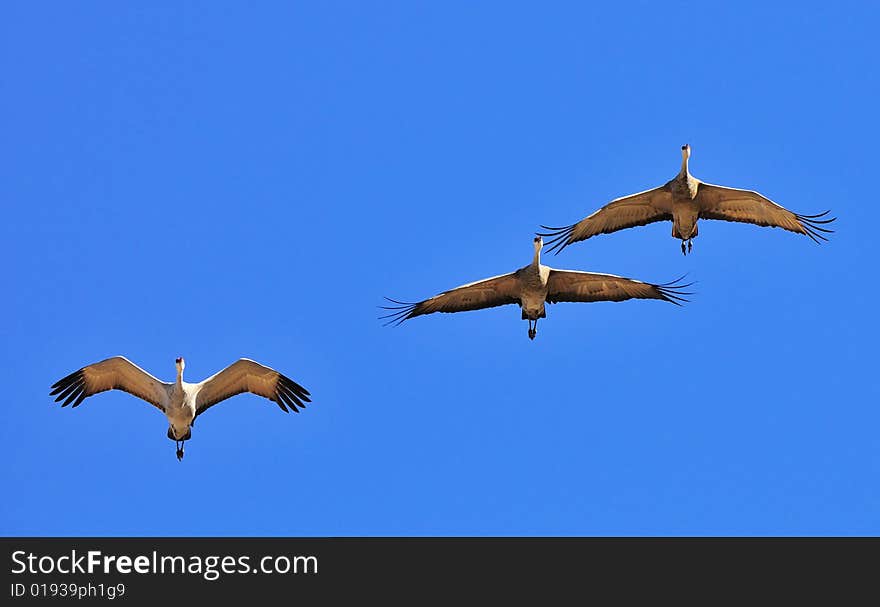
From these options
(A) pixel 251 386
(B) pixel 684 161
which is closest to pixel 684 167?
(B) pixel 684 161

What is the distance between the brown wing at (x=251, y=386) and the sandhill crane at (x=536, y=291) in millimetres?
2256

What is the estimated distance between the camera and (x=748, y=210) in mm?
27609

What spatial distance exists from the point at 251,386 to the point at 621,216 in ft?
25.4

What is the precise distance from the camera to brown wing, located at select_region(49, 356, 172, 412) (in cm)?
2661

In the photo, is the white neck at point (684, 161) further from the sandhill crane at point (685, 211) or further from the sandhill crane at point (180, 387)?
the sandhill crane at point (180, 387)

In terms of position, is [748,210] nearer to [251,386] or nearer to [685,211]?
[685,211]

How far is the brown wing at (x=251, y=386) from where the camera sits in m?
26.8

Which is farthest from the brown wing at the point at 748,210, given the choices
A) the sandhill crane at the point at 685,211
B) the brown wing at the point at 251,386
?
the brown wing at the point at 251,386

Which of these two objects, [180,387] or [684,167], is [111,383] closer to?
[180,387]

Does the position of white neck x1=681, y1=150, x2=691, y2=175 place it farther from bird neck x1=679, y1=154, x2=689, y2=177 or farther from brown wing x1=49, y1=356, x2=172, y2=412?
brown wing x1=49, y1=356, x2=172, y2=412
